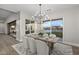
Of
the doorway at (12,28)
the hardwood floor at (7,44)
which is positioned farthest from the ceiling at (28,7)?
the hardwood floor at (7,44)

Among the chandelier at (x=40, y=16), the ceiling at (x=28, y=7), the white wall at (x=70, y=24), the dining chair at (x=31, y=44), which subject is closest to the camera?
the white wall at (x=70, y=24)

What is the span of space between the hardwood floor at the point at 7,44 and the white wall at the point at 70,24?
1276 mm

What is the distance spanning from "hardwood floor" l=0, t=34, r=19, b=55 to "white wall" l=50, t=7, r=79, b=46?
1276 mm

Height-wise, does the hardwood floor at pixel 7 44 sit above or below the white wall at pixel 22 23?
below

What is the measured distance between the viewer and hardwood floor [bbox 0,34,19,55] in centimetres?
183

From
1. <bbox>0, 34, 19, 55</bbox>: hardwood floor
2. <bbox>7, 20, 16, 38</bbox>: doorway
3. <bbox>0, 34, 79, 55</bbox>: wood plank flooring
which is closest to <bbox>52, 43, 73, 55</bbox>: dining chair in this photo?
<bbox>0, 34, 79, 55</bbox>: wood plank flooring

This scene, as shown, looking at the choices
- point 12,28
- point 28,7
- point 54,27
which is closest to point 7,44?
point 12,28

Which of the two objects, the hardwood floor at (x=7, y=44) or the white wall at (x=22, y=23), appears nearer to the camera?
the hardwood floor at (x=7, y=44)

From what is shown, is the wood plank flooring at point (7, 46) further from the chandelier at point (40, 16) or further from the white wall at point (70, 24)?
the chandelier at point (40, 16)

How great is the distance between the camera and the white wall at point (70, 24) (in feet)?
5.57
